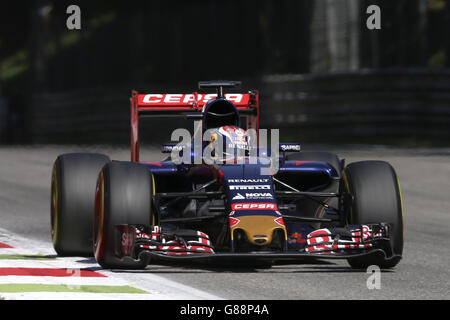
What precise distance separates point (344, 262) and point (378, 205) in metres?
0.94

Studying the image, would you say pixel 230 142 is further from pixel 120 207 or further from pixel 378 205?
pixel 120 207

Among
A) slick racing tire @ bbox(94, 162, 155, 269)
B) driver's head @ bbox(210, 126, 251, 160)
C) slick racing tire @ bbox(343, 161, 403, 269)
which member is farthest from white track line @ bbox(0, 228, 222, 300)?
slick racing tire @ bbox(343, 161, 403, 269)

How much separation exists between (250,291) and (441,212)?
23.6 ft

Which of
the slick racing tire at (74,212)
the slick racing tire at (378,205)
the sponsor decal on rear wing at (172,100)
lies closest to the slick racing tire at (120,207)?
the slick racing tire at (74,212)

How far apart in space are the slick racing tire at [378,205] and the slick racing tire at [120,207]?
160cm

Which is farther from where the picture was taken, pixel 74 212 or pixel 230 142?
pixel 230 142

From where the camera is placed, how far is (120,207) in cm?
852

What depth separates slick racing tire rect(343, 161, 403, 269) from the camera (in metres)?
8.88

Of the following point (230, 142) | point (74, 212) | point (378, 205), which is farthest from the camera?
point (230, 142)

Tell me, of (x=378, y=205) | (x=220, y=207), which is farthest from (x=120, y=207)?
(x=378, y=205)

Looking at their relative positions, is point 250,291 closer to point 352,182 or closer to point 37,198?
point 352,182

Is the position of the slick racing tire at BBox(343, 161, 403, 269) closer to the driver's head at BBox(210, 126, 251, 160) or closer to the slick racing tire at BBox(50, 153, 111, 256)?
the driver's head at BBox(210, 126, 251, 160)

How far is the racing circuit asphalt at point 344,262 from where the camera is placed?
7.84 m

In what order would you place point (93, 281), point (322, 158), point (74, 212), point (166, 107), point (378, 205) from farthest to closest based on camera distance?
point (322, 158), point (166, 107), point (74, 212), point (378, 205), point (93, 281)
